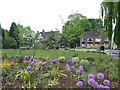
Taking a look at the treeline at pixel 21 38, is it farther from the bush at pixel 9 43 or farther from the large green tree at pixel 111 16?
the large green tree at pixel 111 16

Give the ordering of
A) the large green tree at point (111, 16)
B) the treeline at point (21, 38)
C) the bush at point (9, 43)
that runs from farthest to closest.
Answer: the bush at point (9, 43) → the treeline at point (21, 38) → the large green tree at point (111, 16)

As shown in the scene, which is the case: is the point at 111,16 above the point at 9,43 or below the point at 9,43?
above

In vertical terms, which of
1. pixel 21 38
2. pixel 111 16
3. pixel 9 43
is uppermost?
pixel 111 16

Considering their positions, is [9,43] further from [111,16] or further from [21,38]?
[111,16]

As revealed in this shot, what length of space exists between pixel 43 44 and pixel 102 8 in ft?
9.26

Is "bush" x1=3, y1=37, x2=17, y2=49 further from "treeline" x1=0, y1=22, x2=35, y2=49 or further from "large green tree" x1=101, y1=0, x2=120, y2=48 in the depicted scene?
"large green tree" x1=101, y1=0, x2=120, y2=48

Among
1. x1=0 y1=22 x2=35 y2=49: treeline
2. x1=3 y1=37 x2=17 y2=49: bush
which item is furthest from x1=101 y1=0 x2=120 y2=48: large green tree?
x1=3 y1=37 x2=17 y2=49: bush

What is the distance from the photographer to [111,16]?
15.5 feet

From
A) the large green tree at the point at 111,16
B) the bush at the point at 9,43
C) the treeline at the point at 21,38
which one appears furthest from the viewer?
the bush at the point at 9,43

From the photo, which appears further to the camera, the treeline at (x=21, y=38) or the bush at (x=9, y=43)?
the bush at (x=9, y=43)

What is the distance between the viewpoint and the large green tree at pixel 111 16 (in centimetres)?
461

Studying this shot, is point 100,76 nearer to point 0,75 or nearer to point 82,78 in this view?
point 82,78

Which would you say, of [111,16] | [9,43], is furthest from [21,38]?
[111,16]

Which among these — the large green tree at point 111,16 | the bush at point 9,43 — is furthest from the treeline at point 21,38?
the large green tree at point 111,16
